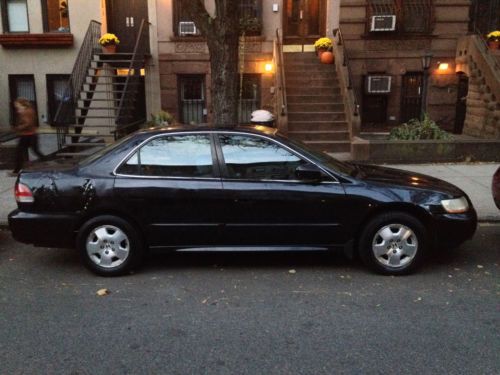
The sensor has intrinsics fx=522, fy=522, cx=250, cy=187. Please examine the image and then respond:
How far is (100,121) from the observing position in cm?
1477

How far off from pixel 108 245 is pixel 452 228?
350 cm

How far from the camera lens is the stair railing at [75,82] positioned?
39.7 ft

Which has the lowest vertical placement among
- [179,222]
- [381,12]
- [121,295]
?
[121,295]

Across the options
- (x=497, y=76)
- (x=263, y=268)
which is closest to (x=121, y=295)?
(x=263, y=268)

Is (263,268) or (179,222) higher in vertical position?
(179,222)

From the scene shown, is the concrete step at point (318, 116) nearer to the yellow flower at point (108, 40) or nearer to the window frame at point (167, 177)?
the yellow flower at point (108, 40)

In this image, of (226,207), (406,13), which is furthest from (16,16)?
(226,207)

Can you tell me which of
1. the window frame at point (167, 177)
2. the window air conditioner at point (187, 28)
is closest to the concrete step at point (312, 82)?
the window air conditioner at point (187, 28)

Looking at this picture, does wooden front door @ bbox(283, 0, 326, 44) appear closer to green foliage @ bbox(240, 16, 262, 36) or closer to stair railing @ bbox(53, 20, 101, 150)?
green foliage @ bbox(240, 16, 262, 36)

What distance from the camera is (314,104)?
13.4 m

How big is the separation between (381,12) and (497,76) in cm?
372

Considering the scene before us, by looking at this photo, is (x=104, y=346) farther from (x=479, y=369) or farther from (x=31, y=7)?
(x=31, y=7)

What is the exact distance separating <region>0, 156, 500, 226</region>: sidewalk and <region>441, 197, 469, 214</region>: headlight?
2213mm

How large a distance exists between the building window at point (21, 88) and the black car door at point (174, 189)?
1214 centimetres
